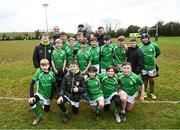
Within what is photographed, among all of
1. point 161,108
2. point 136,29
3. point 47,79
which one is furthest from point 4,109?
point 136,29

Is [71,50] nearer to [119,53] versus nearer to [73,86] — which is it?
[119,53]

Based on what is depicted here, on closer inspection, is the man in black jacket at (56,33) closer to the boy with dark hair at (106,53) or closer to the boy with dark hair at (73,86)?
the boy with dark hair at (106,53)

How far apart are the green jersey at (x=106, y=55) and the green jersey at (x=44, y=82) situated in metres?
2.04

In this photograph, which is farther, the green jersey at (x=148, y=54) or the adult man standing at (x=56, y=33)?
the adult man standing at (x=56, y=33)

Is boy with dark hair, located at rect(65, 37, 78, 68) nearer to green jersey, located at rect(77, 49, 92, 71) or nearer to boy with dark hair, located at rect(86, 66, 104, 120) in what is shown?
green jersey, located at rect(77, 49, 92, 71)

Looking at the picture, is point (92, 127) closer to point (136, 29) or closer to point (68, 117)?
point (68, 117)

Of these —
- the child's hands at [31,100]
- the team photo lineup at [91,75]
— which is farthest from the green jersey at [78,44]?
the child's hands at [31,100]

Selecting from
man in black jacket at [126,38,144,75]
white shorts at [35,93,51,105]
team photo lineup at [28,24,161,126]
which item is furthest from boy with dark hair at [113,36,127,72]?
white shorts at [35,93,51,105]

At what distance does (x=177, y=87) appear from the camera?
10.8 meters

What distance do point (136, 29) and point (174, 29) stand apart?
35.3 feet

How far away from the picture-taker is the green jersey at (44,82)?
7570mm

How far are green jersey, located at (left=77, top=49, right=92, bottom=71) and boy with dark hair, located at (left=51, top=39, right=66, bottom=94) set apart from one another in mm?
457

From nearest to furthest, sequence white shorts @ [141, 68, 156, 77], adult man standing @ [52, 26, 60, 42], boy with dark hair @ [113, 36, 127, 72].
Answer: boy with dark hair @ [113, 36, 127, 72], white shorts @ [141, 68, 156, 77], adult man standing @ [52, 26, 60, 42]

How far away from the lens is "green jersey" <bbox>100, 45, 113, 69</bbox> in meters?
8.96
